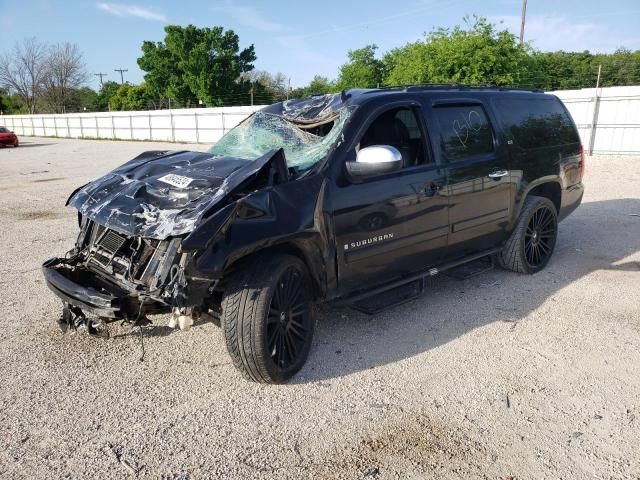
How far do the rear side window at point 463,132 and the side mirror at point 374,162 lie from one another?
1007mm

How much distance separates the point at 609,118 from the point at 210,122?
70.4 ft

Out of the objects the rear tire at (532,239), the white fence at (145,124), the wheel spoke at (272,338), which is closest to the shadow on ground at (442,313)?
the rear tire at (532,239)

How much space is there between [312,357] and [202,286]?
1.16 metres

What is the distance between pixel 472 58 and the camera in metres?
17.0

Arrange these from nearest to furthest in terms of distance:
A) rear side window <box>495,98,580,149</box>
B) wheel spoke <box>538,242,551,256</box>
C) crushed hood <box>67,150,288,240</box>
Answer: crushed hood <box>67,150,288,240</box> → rear side window <box>495,98,580,149</box> → wheel spoke <box>538,242,551,256</box>

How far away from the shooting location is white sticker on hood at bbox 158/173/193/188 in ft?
11.5

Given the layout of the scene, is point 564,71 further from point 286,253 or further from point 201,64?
point 286,253

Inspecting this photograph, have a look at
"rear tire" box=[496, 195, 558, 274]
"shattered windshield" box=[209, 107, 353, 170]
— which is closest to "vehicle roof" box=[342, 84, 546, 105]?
"shattered windshield" box=[209, 107, 353, 170]

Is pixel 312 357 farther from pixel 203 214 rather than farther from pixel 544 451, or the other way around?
pixel 544 451

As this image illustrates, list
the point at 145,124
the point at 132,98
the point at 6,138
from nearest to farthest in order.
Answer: the point at 6,138, the point at 145,124, the point at 132,98

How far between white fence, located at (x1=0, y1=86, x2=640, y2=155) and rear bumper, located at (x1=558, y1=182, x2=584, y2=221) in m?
12.9

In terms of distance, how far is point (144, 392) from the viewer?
3305 millimetres

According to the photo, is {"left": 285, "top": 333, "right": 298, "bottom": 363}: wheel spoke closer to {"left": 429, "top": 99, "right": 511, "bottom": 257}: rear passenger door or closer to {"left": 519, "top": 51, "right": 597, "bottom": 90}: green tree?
{"left": 429, "top": 99, "right": 511, "bottom": 257}: rear passenger door

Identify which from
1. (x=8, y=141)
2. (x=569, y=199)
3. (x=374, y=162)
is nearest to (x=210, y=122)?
(x=8, y=141)
